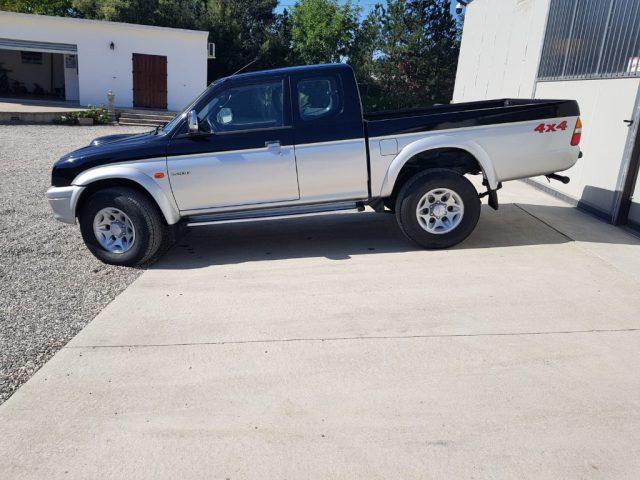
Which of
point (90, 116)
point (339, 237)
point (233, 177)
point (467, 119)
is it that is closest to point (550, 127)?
point (467, 119)

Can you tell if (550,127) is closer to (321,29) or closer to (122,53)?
(122,53)

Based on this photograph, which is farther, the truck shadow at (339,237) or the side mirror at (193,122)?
the truck shadow at (339,237)

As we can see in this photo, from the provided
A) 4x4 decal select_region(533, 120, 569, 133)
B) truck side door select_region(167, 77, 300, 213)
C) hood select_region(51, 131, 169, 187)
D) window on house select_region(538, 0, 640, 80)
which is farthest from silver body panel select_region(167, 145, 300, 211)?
window on house select_region(538, 0, 640, 80)

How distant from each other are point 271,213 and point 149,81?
21.1m

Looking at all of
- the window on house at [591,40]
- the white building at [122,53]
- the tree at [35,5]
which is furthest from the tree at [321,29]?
the window on house at [591,40]

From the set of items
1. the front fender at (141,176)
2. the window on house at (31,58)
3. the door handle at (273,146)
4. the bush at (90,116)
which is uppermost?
the window on house at (31,58)

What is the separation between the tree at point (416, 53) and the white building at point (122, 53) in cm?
1324

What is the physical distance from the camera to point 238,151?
5727 millimetres

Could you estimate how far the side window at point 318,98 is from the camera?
584cm

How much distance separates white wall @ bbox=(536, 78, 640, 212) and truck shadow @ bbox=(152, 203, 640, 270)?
41 cm

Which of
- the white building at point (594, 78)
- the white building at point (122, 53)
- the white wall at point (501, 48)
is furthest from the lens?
the white building at point (122, 53)

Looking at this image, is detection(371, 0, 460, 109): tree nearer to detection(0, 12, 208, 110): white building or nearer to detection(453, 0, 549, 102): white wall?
detection(0, 12, 208, 110): white building

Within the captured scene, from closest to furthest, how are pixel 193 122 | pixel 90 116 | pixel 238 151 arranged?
pixel 193 122, pixel 238 151, pixel 90 116

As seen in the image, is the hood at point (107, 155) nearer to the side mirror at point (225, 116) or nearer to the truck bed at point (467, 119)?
the side mirror at point (225, 116)
